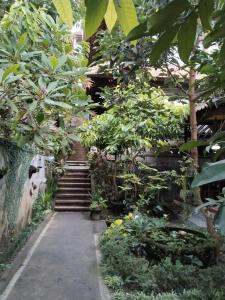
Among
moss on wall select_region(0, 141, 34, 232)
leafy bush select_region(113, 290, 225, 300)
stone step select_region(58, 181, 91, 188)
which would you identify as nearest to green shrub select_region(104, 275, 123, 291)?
leafy bush select_region(113, 290, 225, 300)

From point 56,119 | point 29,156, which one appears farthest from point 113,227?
point 56,119

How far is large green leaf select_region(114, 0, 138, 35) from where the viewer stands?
2.38 feet

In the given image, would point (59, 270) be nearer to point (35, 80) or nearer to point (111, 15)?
point (35, 80)

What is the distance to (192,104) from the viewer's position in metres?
4.47

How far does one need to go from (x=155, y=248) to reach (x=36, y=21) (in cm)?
317

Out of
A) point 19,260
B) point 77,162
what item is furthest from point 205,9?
point 77,162

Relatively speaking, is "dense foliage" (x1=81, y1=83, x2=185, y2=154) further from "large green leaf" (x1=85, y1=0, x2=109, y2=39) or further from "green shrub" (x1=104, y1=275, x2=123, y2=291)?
"large green leaf" (x1=85, y1=0, x2=109, y2=39)

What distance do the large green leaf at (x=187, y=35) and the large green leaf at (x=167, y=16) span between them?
0.03m

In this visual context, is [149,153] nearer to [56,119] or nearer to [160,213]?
[160,213]

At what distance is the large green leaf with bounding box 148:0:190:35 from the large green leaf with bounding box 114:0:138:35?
63 mm

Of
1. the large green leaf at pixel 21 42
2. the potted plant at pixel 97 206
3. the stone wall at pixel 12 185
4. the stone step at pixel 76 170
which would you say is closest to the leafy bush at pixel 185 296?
the stone wall at pixel 12 185

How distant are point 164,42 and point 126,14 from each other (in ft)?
0.34

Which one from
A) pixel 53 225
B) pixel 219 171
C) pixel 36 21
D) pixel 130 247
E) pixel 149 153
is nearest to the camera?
pixel 219 171

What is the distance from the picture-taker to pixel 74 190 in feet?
33.6
